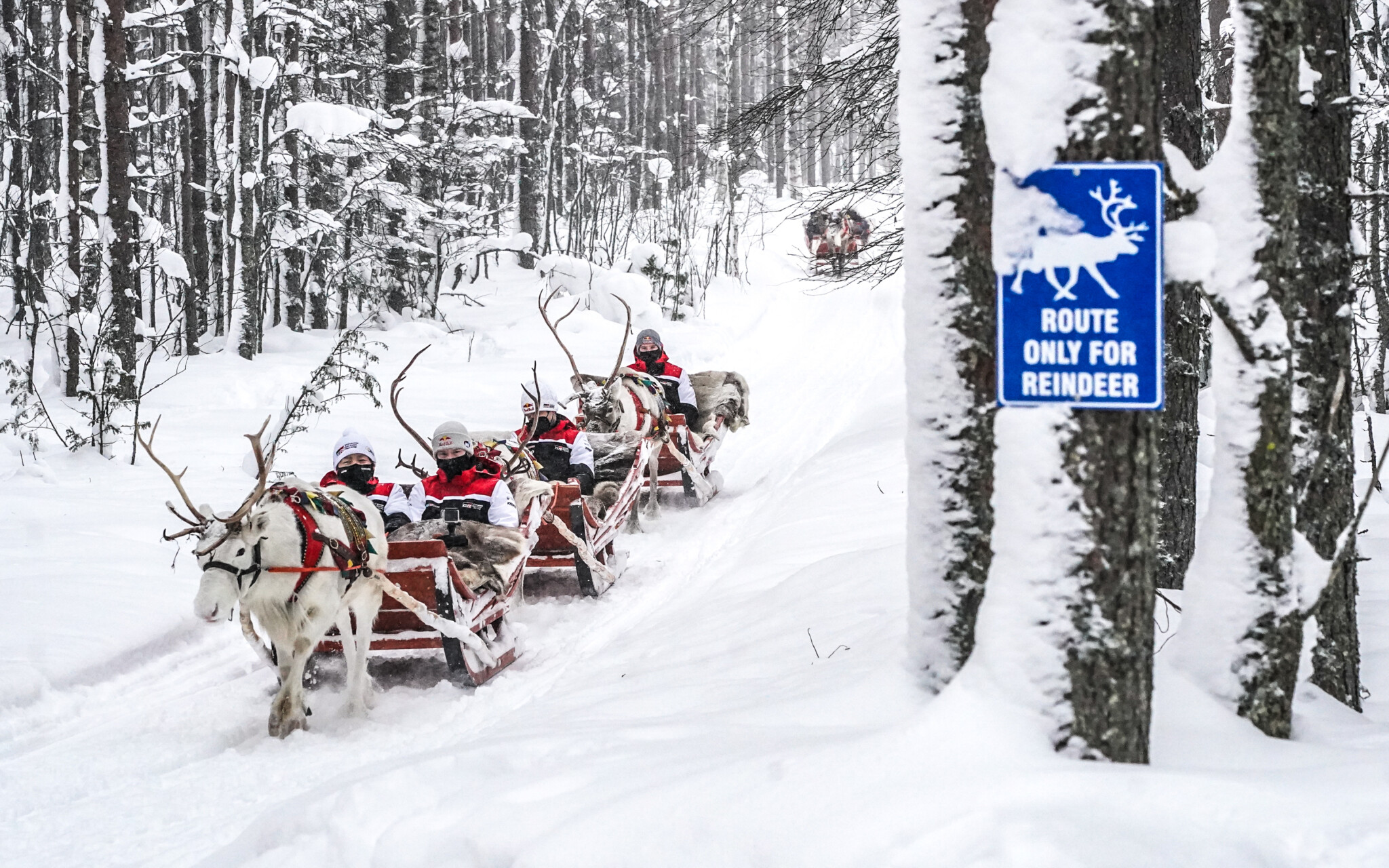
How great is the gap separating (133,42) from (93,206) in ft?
33.0

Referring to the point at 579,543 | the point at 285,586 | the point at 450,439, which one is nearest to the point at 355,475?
the point at 450,439

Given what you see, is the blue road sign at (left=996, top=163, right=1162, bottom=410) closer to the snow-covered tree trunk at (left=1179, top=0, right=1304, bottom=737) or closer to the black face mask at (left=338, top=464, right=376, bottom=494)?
the snow-covered tree trunk at (left=1179, top=0, right=1304, bottom=737)

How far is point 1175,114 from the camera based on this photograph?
5105 millimetres

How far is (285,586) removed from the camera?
5.20 metres

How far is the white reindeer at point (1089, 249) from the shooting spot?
2.37m

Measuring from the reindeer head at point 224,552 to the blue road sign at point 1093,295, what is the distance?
11.4 feet

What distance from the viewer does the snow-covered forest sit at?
2.42 metres

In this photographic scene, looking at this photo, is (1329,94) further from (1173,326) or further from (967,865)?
(967,865)

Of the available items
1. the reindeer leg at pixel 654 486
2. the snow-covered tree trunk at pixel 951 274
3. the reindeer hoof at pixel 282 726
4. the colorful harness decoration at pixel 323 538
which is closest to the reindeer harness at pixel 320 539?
the colorful harness decoration at pixel 323 538

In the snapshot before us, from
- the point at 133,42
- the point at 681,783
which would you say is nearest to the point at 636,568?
the point at 681,783

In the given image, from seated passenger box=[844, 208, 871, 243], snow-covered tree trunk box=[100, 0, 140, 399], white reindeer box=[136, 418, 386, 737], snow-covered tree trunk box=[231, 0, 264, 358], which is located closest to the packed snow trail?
white reindeer box=[136, 418, 386, 737]

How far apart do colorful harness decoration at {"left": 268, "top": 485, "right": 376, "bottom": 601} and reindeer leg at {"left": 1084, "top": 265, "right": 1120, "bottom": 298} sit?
3971 millimetres

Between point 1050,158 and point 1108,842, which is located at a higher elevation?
point 1050,158

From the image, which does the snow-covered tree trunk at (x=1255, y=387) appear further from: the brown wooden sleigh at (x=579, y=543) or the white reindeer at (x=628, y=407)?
the white reindeer at (x=628, y=407)
